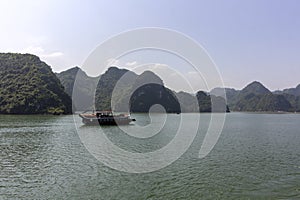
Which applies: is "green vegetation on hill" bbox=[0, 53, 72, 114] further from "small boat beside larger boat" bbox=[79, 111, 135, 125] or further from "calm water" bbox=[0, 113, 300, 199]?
"calm water" bbox=[0, 113, 300, 199]

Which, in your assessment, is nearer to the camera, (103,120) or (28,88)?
(103,120)

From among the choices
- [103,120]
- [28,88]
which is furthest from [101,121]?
[28,88]

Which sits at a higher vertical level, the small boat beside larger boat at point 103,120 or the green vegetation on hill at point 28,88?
the green vegetation on hill at point 28,88

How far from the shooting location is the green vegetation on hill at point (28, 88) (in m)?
142

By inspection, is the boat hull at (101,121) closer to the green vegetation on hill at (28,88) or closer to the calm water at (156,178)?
the calm water at (156,178)

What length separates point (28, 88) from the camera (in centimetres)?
15350

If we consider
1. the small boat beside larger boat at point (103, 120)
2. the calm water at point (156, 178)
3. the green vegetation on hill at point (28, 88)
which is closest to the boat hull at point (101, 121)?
the small boat beside larger boat at point (103, 120)

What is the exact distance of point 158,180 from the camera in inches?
736

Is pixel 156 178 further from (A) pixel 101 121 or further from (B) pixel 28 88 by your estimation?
(B) pixel 28 88

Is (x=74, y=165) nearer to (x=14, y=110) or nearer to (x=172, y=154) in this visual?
(x=172, y=154)

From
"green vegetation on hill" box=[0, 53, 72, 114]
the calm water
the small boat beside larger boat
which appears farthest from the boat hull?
"green vegetation on hill" box=[0, 53, 72, 114]

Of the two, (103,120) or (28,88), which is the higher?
(28,88)

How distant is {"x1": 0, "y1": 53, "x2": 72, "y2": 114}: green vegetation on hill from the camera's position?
142 m

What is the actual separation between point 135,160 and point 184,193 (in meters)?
10.5
